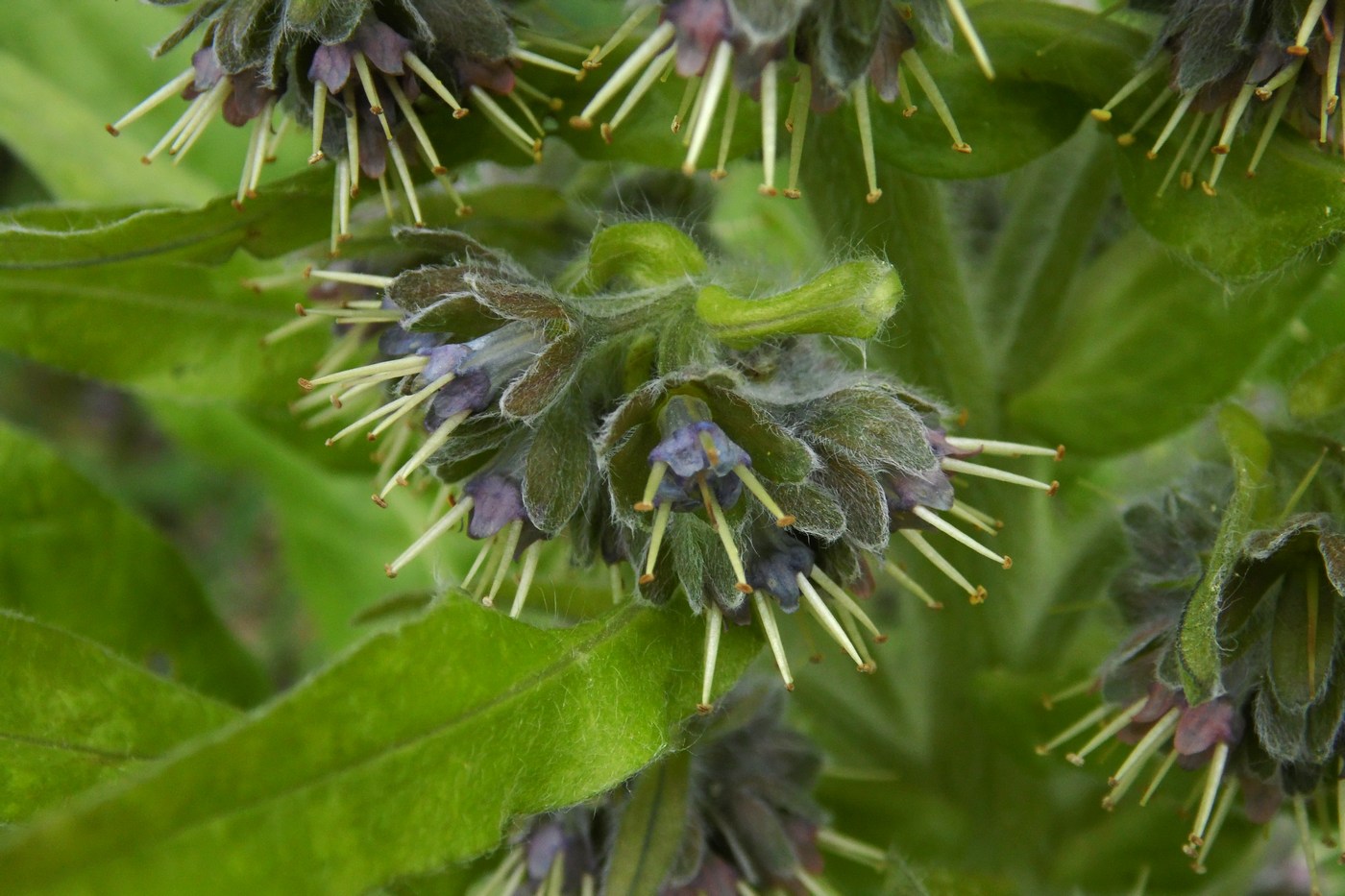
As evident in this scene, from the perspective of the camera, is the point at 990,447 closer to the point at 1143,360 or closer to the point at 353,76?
the point at 1143,360

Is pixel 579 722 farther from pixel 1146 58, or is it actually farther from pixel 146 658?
pixel 146 658

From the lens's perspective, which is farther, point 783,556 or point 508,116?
point 508,116

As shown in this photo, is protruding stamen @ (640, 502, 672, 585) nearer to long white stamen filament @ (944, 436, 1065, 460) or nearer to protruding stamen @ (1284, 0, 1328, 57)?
long white stamen filament @ (944, 436, 1065, 460)

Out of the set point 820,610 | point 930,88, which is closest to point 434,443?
point 820,610

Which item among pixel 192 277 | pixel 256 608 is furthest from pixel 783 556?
pixel 256 608

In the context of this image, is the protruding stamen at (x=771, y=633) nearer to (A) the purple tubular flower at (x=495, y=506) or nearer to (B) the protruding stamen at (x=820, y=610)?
(B) the protruding stamen at (x=820, y=610)

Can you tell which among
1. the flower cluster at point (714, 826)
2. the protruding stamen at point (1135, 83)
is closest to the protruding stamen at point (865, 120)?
the protruding stamen at point (1135, 83)
